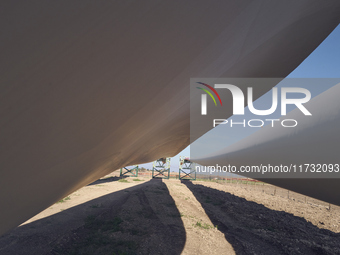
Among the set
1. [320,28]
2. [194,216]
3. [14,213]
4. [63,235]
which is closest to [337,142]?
[320,28]

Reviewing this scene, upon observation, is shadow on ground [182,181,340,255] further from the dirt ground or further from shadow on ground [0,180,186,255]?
shadow on ground [0,180,186,255]

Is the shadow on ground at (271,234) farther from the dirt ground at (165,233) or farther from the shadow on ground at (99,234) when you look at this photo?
the shadow on ground at (99,234)

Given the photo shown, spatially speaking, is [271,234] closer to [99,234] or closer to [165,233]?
[165,233]

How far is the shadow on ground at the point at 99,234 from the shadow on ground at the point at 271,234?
168 centimetres

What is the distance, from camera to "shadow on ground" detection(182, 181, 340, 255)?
5177 mm

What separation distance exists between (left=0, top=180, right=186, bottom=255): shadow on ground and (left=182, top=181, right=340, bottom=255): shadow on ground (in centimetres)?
168

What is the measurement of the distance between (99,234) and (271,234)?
5442 mm

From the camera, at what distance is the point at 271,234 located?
620 cm

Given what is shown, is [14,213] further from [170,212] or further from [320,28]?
[170,212]

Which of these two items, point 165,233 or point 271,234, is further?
point 271,234

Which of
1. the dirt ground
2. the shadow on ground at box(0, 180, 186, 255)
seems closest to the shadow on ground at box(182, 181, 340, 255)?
the dirt ground

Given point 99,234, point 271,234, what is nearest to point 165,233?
point 99,234

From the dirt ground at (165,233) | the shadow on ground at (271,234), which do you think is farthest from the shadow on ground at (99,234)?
the shadow on ground at (271,234)

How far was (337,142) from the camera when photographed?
140 centimetres
